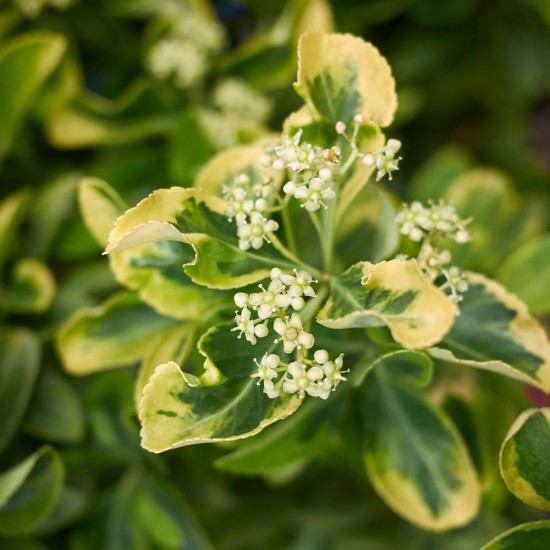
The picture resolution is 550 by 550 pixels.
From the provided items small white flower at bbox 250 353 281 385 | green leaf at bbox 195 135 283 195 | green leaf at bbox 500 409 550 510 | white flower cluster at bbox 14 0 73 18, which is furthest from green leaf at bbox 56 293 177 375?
white flower cluster at bbox 14 0 73 18

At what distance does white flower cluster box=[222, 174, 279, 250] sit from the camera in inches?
28.1

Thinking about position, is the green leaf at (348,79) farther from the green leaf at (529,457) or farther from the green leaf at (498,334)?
the green leaf at (529,457)

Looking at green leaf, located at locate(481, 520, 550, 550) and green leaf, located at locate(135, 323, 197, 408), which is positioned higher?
green leaf, located at locate(135, 323, 197, 408)

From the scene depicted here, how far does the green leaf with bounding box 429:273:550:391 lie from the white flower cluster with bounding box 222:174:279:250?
8.9 inches

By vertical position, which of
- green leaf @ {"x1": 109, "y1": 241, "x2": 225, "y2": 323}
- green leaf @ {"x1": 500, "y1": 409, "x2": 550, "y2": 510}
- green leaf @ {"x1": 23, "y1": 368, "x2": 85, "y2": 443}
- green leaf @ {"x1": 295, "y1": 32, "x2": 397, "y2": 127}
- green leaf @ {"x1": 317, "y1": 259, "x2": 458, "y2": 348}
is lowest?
green leaf @ {"x1": 23, "y1": 368, "x2": 85, "y2": 443}

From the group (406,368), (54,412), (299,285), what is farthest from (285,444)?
(54,412)

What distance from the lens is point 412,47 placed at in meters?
1.47

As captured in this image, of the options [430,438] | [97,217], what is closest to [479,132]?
[430,438]

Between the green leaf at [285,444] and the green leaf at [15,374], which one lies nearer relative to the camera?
the green leaf at [285,444]

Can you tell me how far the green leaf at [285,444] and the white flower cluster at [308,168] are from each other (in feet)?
0.97

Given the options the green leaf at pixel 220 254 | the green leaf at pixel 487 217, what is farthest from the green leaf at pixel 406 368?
the green leaf at pixel 487 217

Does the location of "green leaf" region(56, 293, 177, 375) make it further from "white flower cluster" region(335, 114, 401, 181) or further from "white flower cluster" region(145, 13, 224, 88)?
"white flower cluster" region(145, 13, 224, 88)

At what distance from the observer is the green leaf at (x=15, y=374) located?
1.01 metres

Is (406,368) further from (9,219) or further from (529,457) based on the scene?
(9,219)
